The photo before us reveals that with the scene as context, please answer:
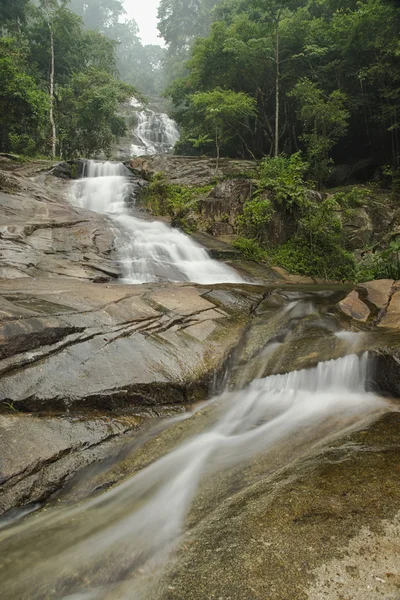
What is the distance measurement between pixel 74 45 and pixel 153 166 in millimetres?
17341

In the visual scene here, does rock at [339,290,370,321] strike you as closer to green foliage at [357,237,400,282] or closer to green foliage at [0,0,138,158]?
green foliage at [357,237,400,282]

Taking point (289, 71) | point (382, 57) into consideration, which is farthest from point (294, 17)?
point (382, 57)

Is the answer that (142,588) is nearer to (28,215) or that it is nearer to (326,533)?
(326,533)

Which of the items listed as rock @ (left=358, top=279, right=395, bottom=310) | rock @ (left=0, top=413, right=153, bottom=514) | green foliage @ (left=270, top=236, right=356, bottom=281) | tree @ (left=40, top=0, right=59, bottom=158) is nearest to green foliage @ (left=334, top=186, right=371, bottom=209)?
green foliage @ (left=270, top=236, right=356, bottom=281)

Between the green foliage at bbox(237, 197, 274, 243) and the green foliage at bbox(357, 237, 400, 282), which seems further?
the green foliage at bbox(237, 197, 274, 243)

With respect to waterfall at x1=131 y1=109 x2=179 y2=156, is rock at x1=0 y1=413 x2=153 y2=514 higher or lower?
lower

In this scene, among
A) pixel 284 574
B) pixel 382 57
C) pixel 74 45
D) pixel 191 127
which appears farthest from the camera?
pixel 74 45

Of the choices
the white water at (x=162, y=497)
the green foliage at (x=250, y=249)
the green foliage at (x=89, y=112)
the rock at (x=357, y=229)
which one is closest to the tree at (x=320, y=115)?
the rock at (x=357, y=229)

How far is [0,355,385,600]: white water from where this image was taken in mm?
2229

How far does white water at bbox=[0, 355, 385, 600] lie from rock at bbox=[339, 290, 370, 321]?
5.44ft

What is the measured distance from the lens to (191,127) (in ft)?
81.4

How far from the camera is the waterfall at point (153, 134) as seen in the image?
3406 cm

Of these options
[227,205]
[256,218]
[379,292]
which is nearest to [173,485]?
[379,292]

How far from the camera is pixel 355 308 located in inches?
249
